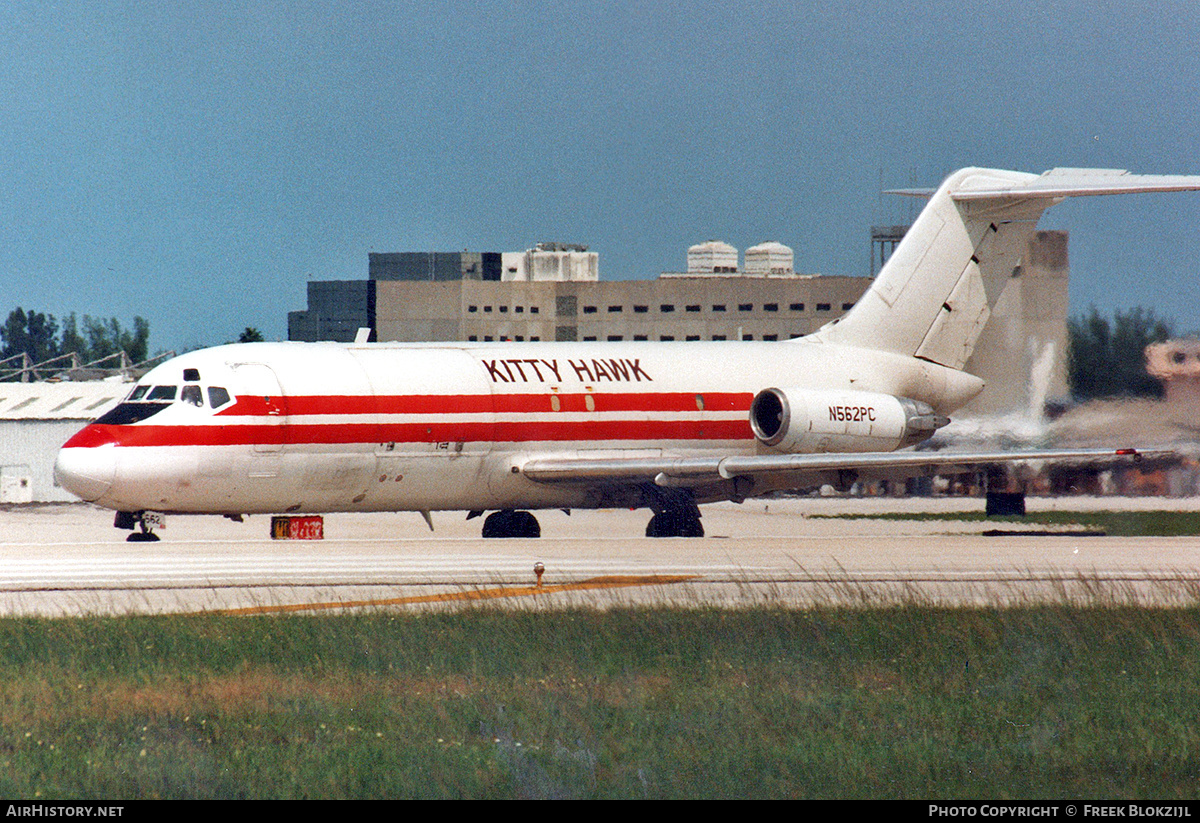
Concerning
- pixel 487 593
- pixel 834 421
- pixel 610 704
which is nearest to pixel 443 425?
pixel 834 421

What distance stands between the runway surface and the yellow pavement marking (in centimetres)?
3

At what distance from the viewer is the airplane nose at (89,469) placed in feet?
95.7

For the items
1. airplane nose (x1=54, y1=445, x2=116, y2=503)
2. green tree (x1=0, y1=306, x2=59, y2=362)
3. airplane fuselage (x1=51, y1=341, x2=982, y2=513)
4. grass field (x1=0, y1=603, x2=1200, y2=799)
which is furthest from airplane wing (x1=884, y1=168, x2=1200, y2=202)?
green tree (x1=0, y1=306, x2=59, y2=362)

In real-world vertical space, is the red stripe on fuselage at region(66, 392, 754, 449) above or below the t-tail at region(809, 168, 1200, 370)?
below

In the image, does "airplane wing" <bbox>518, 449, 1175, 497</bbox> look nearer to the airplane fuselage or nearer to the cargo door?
the airplane fuselage

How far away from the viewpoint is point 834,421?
122 ft

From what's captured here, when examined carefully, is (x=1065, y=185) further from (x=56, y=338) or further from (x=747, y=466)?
(x=56, y=338)

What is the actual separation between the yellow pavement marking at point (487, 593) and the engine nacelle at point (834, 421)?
12.8 meters

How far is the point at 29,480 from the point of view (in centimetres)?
6544

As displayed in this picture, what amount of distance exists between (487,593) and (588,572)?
342 centimetres

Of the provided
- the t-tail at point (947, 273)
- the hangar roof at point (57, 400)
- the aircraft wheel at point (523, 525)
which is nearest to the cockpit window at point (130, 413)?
the aircraft wheel at point (523, 525)

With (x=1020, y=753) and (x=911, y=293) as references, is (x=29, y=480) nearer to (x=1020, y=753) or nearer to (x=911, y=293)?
(x=911, y=293)

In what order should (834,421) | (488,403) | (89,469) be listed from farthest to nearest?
(834,421) < (488,403) < (89,469)

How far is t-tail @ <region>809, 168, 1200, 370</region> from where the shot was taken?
40156mm
